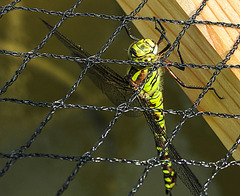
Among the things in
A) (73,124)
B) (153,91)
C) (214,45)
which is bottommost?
(214,45)

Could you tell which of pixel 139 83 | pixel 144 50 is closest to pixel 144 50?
pixel 144 50

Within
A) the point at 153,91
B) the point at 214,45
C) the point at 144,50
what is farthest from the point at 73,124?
the point at 214,45

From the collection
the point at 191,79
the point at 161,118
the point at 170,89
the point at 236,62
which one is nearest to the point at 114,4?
the point at 170,89

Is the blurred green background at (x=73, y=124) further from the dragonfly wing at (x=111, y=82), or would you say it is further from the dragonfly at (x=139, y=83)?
the dragonfly wing at (x=111, y=82)

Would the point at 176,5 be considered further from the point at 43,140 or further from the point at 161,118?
the point at 43,140

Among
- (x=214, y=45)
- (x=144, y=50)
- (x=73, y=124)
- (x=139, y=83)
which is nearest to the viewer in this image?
(x=214, y=45)

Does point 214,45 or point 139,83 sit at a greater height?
point 139,83

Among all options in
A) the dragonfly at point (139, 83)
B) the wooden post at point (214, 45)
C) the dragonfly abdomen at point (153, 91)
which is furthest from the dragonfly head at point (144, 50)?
the wooden post at point (214, 45)

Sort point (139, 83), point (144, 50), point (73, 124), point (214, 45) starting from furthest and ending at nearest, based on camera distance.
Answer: point (73, 124)
point (139, 83)
point (144, 50)
point (214, 45)

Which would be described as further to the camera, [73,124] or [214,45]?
[73,124]

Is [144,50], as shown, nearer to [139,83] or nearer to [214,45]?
A: [139,83]
